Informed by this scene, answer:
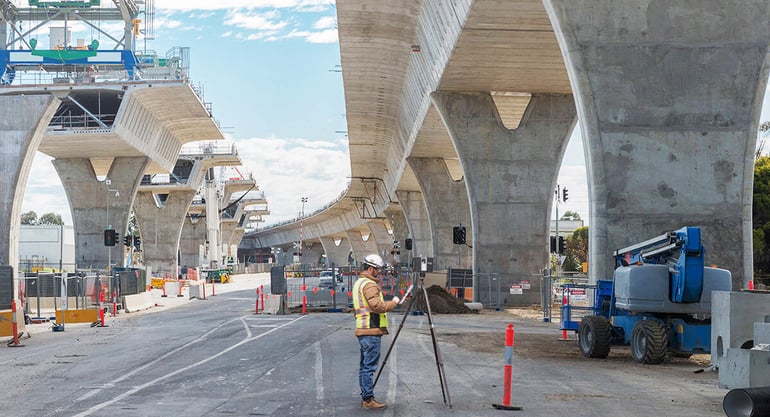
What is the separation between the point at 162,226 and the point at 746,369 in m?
83.0

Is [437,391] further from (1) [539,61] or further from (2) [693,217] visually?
(1) [539,61]

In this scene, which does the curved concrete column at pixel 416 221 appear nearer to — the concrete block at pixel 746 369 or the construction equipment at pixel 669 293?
the construction equipment at pixel 669 293

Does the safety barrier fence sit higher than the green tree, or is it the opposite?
the green tree

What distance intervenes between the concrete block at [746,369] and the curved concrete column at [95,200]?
185 ft

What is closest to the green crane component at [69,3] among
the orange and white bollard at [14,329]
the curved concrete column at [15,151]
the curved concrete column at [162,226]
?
the curved concrete column at [15,151]

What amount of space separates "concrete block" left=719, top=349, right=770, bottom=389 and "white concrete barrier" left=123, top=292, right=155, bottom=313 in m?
31.0

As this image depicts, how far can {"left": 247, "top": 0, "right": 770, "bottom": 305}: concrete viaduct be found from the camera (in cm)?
1792

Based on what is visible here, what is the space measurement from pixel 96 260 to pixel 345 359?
49.3 m

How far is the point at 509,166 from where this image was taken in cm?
3638

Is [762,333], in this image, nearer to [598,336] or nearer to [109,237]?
[598,336]

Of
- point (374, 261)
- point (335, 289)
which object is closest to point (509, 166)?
point (335, 289)

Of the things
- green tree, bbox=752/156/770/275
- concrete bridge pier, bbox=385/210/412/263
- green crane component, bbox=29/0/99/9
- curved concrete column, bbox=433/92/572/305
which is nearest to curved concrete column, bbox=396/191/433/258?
concrete bridge pier, bbox=385/210/412/263

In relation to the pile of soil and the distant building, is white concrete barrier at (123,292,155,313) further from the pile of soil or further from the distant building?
the distant building

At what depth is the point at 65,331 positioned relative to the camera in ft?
87.1
